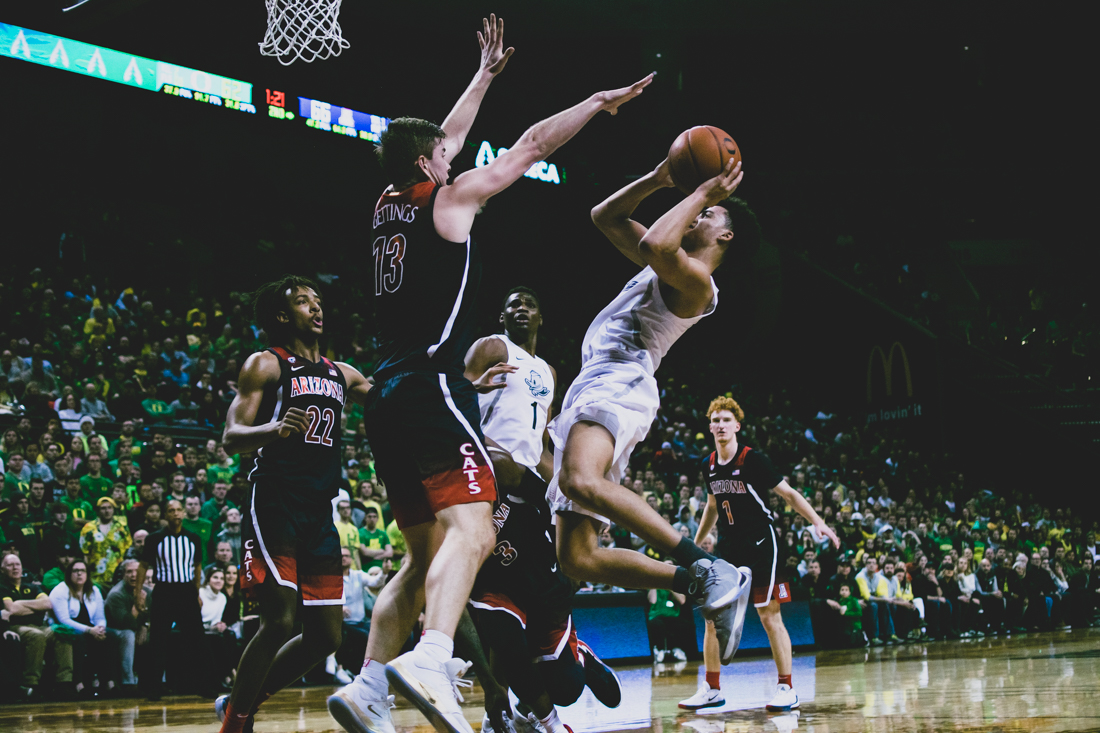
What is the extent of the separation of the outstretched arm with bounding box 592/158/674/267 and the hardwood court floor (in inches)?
101

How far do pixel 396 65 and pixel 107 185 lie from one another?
23.0 ft

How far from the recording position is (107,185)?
19125 mm

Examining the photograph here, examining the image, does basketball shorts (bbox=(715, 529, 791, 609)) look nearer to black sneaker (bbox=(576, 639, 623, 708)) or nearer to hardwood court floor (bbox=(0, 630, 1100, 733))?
hardwood court floor (bbox=(0, 630, 1100, 733))

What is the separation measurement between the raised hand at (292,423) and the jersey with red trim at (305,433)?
0.24 meters

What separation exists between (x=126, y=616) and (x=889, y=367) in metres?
19.3

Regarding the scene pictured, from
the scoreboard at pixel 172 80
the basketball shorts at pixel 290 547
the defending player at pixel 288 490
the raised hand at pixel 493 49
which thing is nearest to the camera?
the raised hand at pixel 493 49

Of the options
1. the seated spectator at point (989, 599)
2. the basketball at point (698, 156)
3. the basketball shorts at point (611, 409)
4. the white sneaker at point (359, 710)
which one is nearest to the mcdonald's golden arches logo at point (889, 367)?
the seated spectator at point (989, 599)

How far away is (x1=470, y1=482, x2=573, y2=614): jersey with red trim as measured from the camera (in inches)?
200

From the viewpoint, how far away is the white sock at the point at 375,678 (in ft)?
11.1

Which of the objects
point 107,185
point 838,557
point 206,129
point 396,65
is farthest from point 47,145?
point 838,557

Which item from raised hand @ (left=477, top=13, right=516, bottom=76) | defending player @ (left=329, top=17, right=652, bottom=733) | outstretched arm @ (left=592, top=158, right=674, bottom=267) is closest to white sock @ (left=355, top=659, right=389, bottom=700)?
defending player @ (left=329, top=17, right=652, bottom=733)

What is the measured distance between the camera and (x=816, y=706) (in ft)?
21.9

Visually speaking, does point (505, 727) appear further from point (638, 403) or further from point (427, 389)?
point (427, 389)

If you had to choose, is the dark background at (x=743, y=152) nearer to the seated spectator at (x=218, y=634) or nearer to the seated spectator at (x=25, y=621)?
the seated spectator at (x=218, y=634)
